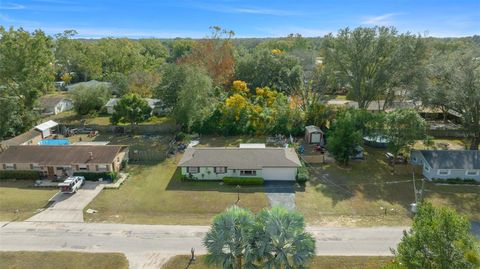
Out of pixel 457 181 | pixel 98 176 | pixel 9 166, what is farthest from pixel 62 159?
pixel 457 181

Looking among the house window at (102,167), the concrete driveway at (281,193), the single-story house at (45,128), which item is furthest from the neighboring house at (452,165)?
the single-story house at (45,128)

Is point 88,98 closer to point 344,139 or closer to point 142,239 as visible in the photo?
point 142,239

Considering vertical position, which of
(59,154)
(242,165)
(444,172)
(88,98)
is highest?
(88,98)

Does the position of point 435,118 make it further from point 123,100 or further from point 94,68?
point 94,68

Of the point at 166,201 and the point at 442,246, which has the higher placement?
the point at 442,246

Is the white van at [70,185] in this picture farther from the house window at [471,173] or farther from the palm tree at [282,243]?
A: the house window at [471,173]
